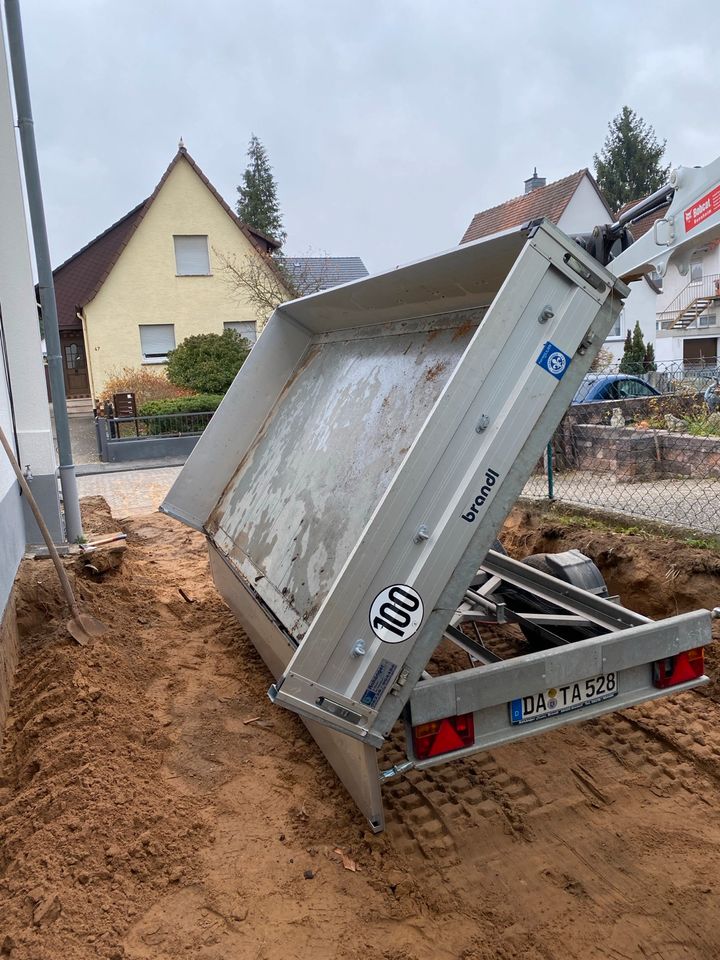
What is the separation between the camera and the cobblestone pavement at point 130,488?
10748 mm

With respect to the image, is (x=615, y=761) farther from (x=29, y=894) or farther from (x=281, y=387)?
(x=281, y=387)

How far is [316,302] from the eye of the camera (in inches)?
179

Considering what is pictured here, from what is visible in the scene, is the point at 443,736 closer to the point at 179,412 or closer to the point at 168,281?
the point at 179,412

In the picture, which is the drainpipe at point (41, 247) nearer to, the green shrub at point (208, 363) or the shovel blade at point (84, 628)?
the shovel blade at point (84, 628)

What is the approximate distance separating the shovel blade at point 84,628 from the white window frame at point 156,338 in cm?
2210

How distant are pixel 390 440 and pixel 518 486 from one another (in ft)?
3.51

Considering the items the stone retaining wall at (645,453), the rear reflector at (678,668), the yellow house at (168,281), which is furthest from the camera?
the yellow house at (168,281)

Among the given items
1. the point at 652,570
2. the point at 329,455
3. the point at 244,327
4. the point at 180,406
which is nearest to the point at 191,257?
the point at 244,327

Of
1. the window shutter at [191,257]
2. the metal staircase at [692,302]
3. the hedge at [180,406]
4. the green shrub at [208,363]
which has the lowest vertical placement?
the hedge at [180,406]

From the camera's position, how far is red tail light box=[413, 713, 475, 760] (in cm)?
257

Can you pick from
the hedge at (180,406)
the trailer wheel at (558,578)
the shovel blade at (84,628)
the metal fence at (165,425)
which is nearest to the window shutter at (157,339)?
the hedge at (180,406)

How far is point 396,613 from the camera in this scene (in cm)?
241

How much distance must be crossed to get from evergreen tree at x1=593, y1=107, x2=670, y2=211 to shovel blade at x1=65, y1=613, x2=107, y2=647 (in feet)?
195

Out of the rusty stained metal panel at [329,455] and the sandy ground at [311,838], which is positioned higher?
the rusty stained metal panel at [329,455]
